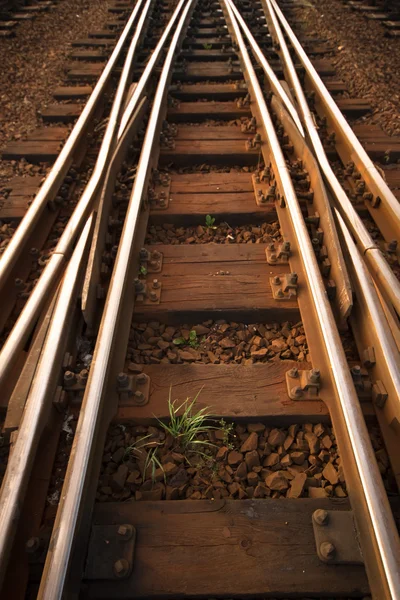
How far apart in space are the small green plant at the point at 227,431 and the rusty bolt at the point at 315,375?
1.51 ft

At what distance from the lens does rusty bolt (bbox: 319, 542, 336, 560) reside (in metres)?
1.57

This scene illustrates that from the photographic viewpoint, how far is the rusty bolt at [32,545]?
1569 mm

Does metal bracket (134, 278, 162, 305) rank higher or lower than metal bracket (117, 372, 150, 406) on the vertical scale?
higher

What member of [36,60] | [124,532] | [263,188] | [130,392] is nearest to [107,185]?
[263,188]

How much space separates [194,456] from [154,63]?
4.66 metres

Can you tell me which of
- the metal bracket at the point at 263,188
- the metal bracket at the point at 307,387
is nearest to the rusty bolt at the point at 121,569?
the metal bracket at the point at 307,387

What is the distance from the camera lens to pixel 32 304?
7.45ft

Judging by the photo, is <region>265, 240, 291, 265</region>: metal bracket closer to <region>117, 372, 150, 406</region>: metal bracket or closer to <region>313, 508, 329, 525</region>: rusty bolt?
<region>117, 372, 150, 406</region>: metal bracket

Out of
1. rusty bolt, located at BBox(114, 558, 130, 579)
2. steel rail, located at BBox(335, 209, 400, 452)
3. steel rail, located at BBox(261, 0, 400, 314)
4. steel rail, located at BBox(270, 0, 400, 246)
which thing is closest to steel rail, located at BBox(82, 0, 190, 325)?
rusty bolt, located at BBox(114, 558, 130, 579)

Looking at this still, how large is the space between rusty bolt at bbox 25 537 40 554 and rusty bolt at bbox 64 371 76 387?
2.21ft

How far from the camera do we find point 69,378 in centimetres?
203

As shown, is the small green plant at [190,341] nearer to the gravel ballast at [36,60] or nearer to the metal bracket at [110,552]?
the metal bracket at [110,552]

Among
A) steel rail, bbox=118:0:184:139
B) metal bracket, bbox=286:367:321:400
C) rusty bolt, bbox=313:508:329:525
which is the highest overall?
steel rail, bbox=118:0:184:139

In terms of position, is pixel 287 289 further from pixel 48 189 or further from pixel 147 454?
pixel 48 189
